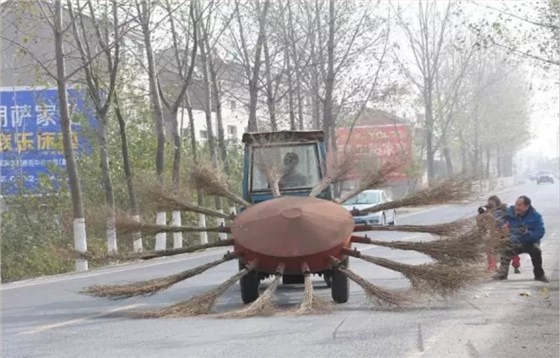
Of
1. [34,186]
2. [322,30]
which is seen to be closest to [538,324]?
[34,186]

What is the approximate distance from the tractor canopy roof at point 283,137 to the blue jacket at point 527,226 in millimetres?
3302

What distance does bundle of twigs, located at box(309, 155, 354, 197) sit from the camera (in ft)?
38.5

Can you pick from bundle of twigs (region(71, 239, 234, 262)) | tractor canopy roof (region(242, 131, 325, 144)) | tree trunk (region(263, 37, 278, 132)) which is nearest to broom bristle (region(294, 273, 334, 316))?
bundle of twigs (region(71, 239, 234, 262))

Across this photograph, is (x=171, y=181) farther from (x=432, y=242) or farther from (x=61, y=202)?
(x=61, y=202)

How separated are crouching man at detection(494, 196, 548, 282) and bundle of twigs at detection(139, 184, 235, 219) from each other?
487cm

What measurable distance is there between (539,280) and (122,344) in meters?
7.60

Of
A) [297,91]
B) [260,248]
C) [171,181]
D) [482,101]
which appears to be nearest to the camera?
[260,248]

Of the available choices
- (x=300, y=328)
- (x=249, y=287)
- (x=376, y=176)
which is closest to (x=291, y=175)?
(x=376, y=176)

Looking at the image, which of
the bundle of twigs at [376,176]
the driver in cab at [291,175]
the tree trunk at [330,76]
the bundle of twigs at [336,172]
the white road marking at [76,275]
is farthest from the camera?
the tree trunk at [330,76]

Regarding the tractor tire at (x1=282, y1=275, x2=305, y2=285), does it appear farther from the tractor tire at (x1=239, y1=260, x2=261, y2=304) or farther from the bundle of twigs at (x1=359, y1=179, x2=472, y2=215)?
the bundle of twigs at (x1=359, y1=179, x2=472, y2=215)

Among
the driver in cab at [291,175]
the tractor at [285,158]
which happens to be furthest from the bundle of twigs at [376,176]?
the driver in cab at [291,175]

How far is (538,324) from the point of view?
9.44 m

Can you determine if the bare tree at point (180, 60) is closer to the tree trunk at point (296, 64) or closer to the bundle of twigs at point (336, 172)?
the tree trunk at point (296, 64)

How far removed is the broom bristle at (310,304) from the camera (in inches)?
376
